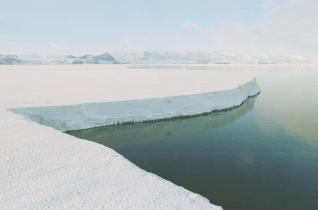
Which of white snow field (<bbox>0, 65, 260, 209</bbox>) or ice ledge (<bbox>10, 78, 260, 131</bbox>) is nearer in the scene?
white snow field (<bbox>0, 65, 260, 209</bbox>)

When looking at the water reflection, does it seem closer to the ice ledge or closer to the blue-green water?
the blue-green water

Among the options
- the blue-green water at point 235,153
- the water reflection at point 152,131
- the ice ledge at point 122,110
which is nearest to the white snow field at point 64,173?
the ice ledge at point 122,110

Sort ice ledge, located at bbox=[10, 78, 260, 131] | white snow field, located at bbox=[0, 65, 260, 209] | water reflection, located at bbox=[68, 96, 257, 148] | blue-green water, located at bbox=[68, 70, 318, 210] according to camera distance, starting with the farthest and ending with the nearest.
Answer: ice ledge, located at bbox=[10, 78, 260, 131]
water reflection, located at bbox=[68, 96, 257, 148]
blue-green water, located at bbox=[68, 70, 318, 210]
white snow field, located at bbox=[0, 65, 260, 209]

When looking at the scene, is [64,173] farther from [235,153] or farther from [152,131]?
[152,131]

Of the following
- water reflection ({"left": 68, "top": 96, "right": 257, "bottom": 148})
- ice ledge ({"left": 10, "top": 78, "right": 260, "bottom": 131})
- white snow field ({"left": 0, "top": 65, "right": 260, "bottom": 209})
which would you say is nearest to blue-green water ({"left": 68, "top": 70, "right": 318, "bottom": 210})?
water reflection ({"left": 68, "top": 96, "right": 257, "bottom": 148})

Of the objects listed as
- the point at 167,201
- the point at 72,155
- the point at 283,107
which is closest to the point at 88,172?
the point at 72,155

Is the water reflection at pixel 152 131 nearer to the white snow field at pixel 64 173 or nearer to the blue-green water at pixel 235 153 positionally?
the blue-green water at pixel 235 153

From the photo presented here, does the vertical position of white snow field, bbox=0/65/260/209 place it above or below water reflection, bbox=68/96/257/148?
above
